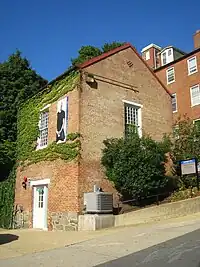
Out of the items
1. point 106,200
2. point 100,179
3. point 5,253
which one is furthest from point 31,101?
point 5,253

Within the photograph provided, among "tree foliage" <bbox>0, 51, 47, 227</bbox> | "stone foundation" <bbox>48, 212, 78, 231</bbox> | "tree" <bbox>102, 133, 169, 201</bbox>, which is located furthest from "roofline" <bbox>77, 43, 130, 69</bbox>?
"stone foundation" <bbox>48, 212, 78, 231</bbox>

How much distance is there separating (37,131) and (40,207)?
4486 mm

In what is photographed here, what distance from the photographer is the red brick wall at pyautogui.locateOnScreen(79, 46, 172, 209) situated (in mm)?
15701

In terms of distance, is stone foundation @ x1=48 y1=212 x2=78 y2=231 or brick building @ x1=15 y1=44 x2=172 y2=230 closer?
stone foundation @ x1=48 y1=212 x2=78 y2=231

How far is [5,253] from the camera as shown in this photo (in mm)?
9391

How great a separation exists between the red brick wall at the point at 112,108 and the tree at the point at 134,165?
0.59 m

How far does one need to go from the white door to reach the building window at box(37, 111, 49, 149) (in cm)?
251

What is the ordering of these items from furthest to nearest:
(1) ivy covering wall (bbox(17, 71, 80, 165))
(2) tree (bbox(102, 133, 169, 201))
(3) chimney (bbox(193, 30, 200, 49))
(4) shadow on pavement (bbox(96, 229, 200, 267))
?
(3) chimney (bbox(193, 30, 200, 49)) < (1) ivy covering wall (bbox(17, 71, 80, 165)) < (2) tree (bbox(102, 133, 169, 201)) < (4) shadow on pavement (bbox(96, 229, 200, 267))

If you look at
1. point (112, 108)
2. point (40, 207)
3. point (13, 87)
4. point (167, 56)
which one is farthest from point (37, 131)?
point (167, 56)

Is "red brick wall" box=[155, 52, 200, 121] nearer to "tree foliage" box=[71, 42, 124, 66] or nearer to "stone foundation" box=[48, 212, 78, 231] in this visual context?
"tree foliage" box=[71, 42, 124, 66]

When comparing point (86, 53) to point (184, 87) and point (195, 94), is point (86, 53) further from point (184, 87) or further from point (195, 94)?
point (195, 94)

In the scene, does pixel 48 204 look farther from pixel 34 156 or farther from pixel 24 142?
pixel 24 142

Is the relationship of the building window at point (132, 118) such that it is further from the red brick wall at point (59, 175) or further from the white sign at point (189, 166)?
the red brick wall at point (59, 175)

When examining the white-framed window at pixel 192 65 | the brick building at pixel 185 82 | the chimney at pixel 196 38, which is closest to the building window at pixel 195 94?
the brick building at pixel 185 82
